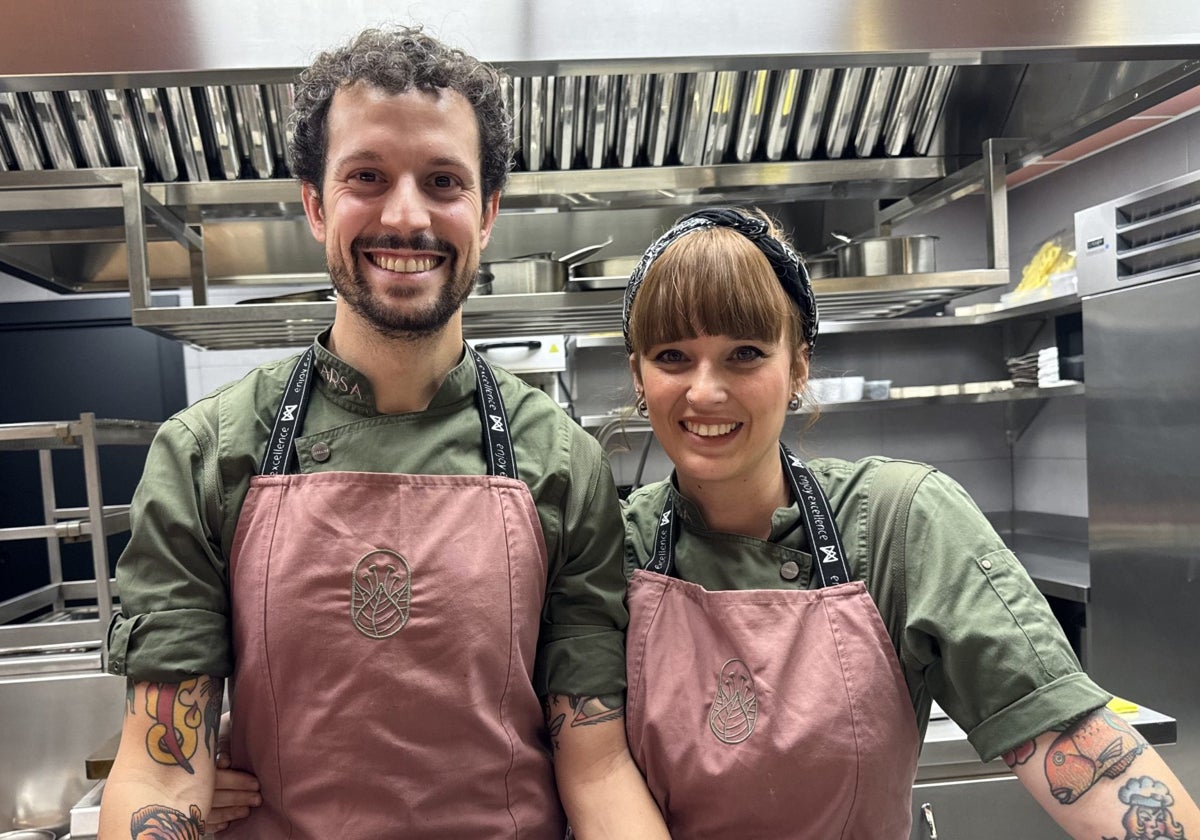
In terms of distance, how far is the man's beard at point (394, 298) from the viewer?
3.88ft

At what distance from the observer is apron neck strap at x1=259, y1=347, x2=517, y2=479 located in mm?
1208

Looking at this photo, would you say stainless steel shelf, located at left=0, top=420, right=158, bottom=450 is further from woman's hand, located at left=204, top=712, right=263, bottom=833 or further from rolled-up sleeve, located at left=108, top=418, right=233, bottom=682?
woman's hand, located at left=204, top=712, right=263, bottom=833

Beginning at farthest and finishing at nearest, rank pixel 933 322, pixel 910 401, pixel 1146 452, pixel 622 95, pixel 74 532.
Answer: pixel 933 322, pixel 910 401, pixel 1146 452, pixel 74 532, pixel 622 95

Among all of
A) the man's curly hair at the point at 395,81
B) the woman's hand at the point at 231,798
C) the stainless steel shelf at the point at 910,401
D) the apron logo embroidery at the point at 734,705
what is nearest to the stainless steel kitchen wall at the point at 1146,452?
the stainless steel shelf at the point at 910,401

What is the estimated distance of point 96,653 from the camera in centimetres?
223

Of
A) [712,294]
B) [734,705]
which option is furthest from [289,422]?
[734,705]

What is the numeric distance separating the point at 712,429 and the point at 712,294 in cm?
18

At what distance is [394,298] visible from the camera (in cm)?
118

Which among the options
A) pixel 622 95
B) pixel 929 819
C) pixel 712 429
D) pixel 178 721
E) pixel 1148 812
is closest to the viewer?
pixel 1148 812

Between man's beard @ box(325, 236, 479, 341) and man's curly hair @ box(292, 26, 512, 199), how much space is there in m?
0.15

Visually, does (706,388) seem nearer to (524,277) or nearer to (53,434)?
(524,277)

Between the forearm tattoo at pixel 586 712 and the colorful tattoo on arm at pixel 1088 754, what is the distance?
1.75ft

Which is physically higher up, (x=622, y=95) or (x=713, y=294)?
(x=622, y=95)

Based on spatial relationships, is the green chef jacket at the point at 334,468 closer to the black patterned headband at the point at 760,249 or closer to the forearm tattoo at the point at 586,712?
the forearm tattoo at the point at 586,712
